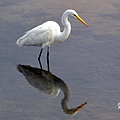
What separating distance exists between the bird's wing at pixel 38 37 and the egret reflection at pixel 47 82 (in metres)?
0.51

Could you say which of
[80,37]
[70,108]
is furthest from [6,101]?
[80,37]

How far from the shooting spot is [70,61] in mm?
8695

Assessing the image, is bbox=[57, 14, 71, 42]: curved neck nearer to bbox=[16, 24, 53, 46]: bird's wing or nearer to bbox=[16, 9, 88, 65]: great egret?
bbox=[16, 9, 88, 65]: great egret

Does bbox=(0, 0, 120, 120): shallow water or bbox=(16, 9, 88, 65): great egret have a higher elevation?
bbox=(16, 9, 88, 65): great egret

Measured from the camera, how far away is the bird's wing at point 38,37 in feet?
28.4

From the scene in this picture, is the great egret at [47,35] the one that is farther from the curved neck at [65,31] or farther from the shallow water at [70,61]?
the shallow water at [70,61]

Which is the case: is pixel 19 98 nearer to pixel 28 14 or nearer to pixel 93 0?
pixel 28 14

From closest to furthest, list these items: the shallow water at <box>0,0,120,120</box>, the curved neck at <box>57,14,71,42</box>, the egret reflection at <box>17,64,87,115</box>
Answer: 1. the shallow water at <box>0,0,120,120</box>
2. the egret reflection at <box>17,64,87,115</box>
3. the curved neck at <box>57,14,71,42</box>

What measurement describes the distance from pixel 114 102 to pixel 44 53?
217 centimetres

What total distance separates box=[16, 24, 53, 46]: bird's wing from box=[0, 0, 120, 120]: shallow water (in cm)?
23

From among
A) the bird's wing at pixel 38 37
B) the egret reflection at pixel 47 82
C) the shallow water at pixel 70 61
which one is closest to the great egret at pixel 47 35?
the bird's wing at pixel 38 37

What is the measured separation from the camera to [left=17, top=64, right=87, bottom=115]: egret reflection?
744 centimetres

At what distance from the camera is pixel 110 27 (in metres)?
10.2

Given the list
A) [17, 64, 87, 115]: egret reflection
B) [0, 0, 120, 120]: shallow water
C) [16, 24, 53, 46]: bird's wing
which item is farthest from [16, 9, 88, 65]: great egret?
[17, 64, 87, 115]: egret reflection
